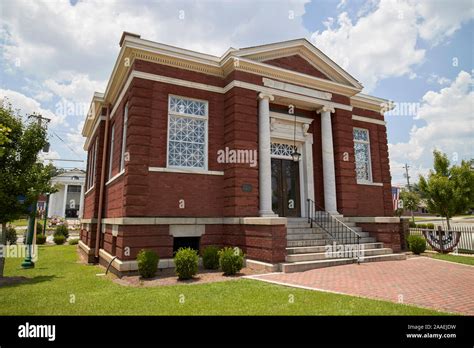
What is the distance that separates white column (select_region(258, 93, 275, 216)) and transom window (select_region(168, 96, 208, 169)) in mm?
2145

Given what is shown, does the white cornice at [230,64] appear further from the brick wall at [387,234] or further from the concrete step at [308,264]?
the concrete step at [308,264]

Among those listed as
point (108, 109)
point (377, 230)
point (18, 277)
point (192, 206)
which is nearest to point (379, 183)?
point (377, 230)

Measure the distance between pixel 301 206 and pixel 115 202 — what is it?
26.1ft

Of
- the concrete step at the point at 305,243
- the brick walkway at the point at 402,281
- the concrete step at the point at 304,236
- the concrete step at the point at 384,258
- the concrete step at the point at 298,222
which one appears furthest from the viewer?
the concrete step at the point at 298,222

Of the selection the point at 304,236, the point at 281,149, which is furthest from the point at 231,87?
the point at 304,236

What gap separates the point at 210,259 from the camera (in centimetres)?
1010

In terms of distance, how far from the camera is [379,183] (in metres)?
16.5

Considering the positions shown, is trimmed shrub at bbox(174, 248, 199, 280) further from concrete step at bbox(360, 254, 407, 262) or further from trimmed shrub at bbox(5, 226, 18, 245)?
trimmed shrub at bbox(5, 226, 18, 245)

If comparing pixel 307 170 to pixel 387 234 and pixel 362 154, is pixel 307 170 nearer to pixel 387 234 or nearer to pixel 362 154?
pixel 387 234

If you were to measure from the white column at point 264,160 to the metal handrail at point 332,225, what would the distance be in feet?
7.92

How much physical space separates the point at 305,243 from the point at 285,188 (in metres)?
3.37

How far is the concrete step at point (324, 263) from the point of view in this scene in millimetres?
9180

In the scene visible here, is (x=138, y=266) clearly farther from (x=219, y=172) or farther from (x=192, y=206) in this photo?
(x=219, y=172)

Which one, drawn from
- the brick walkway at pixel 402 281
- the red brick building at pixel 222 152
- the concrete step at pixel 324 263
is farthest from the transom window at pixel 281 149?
the brick walkway at pixel 402 281
